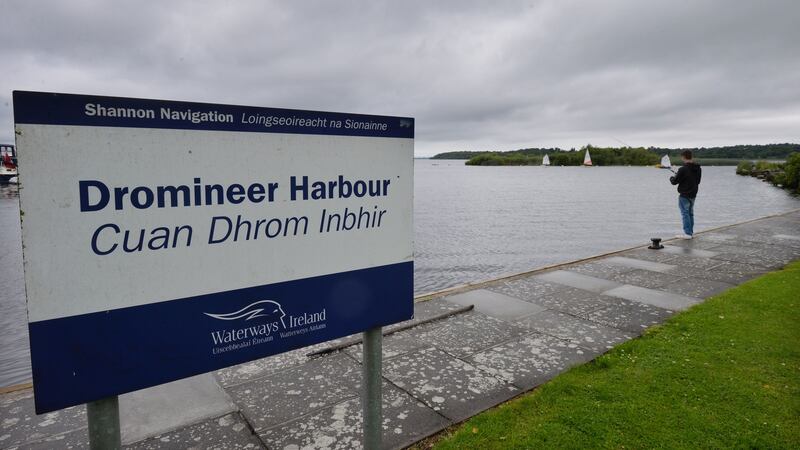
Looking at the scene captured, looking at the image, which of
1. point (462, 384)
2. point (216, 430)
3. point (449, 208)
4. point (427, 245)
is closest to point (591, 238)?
point (427, 245)

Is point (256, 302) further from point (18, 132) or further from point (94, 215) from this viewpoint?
point (18, 132)

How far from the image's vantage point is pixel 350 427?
3.62m

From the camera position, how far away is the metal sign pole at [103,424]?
1.89 metres

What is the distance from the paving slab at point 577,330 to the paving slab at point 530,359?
0.55 ft

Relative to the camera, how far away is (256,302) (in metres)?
2.25

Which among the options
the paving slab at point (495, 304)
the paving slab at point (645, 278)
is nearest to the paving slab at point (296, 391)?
A: the paving slab at point (495, 304)

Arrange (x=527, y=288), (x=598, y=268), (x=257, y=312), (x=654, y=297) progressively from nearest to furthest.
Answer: (x=257, y=312) < (x=654, y=297) < (x=527, y=288) < (x=598, y=268)

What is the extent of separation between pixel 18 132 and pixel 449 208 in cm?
3504

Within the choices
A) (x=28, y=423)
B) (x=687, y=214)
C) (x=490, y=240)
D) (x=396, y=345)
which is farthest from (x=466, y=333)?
(x=490, y=240)

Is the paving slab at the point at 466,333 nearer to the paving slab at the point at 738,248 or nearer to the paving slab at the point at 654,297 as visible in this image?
the paving slab at the point at 654,297

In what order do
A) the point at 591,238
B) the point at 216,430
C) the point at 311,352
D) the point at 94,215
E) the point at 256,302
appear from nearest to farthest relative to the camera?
the point at 94,215 → the point at 256,302 → the point at 216,430 → the point at 311,352 → the point at 591,238

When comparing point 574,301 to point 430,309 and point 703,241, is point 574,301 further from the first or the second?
point 703,241

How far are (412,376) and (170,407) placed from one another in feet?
6.86

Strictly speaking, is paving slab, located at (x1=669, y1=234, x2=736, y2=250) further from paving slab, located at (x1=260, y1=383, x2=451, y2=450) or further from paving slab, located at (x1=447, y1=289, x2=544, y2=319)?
paving slab, located at (x1=260, y1=383, x2=451, y2=450)
